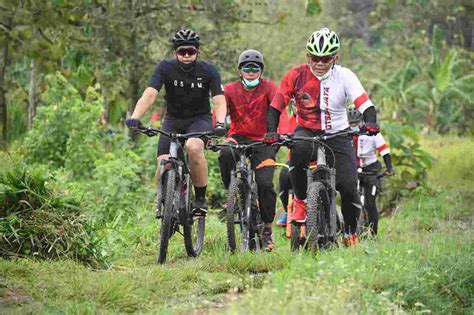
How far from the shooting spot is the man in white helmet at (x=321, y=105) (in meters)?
9.09

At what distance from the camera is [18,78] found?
88.5ft

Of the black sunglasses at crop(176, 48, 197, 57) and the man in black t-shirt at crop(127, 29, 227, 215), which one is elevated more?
the black sunglasses at crop(176, 48, 197, 57)

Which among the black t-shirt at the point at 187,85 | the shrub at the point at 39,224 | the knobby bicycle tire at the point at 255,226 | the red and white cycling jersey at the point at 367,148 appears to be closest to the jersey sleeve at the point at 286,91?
the black t-shirt at the point at 187,85

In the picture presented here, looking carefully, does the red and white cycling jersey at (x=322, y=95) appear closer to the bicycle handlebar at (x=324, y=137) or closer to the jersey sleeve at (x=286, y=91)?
the jersey sleeve at (x=286, y=91)

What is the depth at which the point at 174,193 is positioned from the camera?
30.6 feet

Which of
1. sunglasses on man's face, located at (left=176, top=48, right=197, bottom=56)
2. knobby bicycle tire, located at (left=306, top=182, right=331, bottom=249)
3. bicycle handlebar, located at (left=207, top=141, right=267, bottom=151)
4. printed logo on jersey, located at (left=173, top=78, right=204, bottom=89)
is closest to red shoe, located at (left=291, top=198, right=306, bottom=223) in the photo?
knobby bicycle tire, located at (left=306, top=182, right=331, bottom=249)

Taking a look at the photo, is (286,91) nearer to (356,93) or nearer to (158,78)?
(356,93)

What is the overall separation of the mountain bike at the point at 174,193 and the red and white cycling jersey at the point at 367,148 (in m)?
3.52

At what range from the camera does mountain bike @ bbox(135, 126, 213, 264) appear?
30.0ft

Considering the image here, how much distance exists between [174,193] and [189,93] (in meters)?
1.18

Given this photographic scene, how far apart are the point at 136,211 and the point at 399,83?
2019 cm

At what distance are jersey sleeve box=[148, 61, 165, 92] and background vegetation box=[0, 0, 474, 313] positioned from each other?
55.5 inches

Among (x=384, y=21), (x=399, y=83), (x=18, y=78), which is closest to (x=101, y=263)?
(x=18, y=78)

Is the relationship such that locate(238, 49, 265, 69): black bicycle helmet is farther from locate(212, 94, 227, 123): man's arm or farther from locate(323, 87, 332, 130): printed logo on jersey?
locate(323, 87, 332, 130): printed logo on jersey
